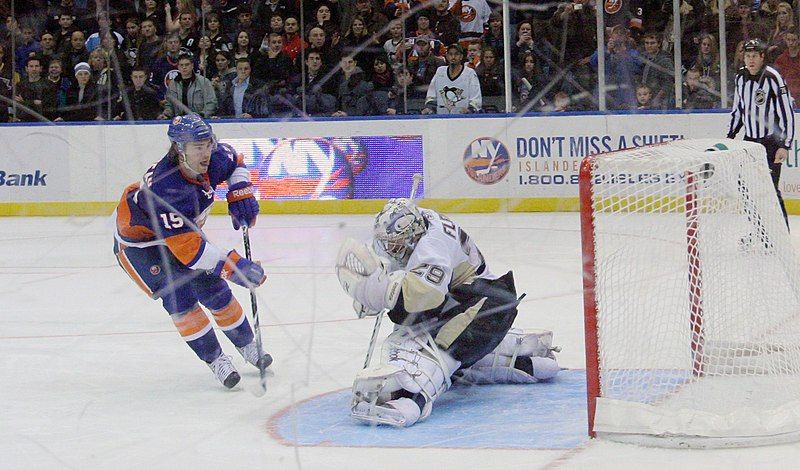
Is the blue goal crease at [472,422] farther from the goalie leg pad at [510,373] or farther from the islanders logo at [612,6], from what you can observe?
the islanders logo at [612,6]

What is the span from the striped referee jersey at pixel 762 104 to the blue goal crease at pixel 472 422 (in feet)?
12.6

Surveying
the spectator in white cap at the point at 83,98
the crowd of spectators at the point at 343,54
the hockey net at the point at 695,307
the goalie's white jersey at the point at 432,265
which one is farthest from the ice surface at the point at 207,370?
the spectator in white cap at the point at 83,98

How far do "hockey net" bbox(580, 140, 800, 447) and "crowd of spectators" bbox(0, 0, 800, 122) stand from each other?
589 centimetres

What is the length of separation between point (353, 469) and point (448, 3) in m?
7.67

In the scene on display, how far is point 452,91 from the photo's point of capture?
1103 cm

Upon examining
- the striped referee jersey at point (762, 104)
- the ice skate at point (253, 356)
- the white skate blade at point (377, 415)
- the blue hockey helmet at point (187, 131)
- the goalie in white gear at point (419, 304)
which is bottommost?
the ice skate at point (253, 356)

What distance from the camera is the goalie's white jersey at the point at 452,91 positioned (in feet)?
36.0

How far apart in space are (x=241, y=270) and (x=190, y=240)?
215mm

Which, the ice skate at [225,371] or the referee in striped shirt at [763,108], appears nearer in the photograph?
the ice skate at [225,371]

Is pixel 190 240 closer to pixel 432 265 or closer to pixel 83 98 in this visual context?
pixel 432 265

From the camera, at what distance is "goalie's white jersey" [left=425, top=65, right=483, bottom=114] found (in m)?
11.0

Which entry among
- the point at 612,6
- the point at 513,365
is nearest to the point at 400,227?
the point at 513,365

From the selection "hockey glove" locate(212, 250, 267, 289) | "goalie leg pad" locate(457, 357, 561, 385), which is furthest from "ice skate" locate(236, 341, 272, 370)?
"goalie leg pad" locate(457, 357, 561, 385)

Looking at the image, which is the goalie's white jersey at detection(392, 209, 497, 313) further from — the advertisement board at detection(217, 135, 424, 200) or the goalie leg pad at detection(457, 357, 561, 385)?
the advertisement board at detection(217, 135, 424, 200)
